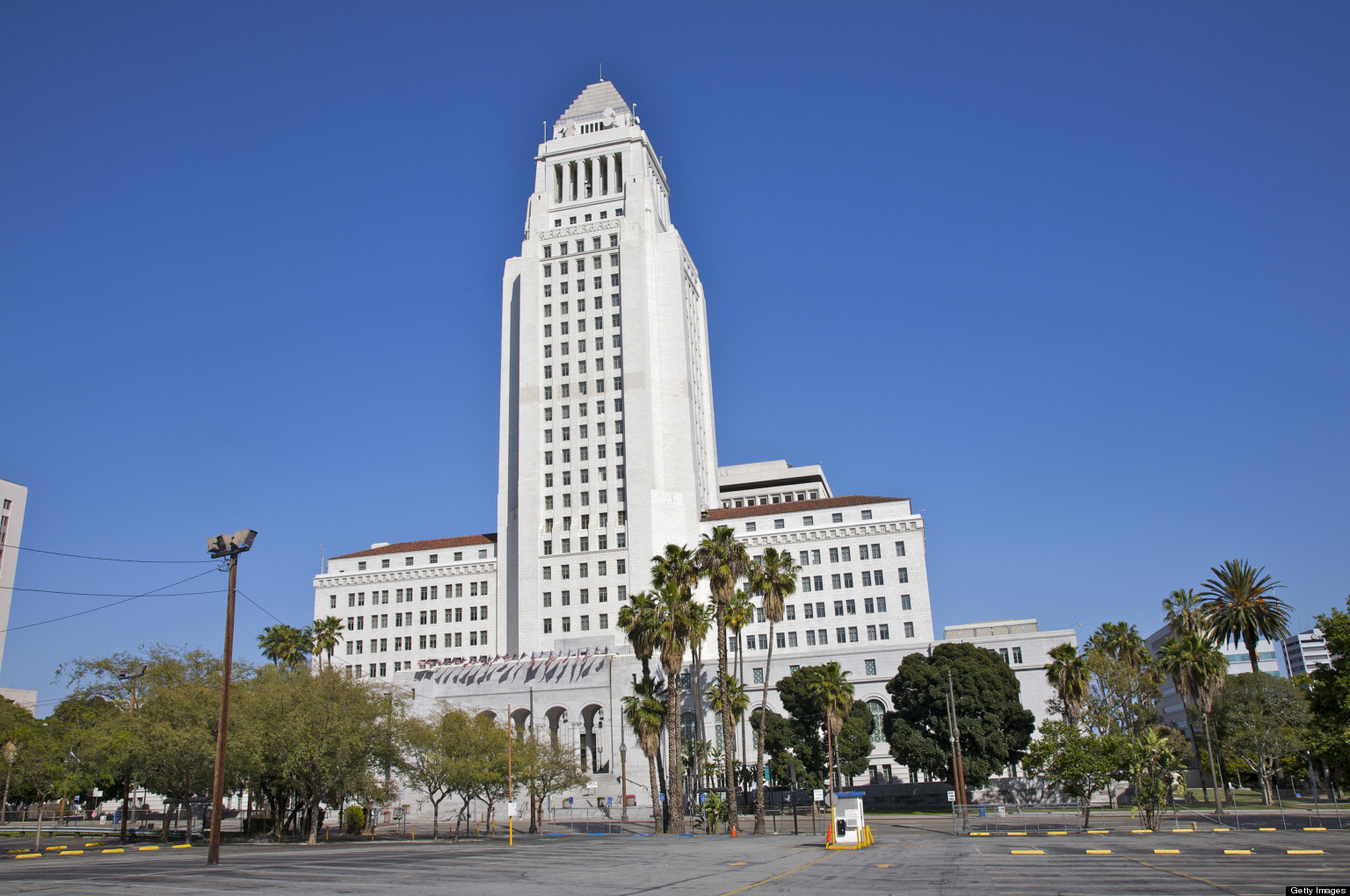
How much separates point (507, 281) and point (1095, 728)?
7760 centimetres

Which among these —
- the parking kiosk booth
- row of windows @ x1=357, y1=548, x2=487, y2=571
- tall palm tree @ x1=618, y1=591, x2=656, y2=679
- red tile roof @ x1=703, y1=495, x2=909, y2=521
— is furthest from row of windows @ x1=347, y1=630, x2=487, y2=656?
the parking kiosk booth

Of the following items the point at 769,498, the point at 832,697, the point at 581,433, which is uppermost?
the point at 581,433

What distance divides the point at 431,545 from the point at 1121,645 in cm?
7260

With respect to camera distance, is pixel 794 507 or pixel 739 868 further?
pixel 794 507

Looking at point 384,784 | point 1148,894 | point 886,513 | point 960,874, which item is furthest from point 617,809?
point 1148,894

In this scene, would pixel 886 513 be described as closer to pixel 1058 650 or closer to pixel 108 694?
pixel 1058 650

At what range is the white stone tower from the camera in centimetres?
9575

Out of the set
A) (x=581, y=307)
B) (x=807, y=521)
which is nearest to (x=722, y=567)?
(x=807, y=521)

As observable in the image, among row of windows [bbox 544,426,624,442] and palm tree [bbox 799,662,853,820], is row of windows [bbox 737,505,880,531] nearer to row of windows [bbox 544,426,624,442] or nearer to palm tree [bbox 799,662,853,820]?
row of windows [bbox 544,426,624,442]

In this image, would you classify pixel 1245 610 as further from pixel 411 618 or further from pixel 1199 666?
pixel 411 618

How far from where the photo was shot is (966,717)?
68812 millimetres

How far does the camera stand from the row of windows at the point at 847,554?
93.6m

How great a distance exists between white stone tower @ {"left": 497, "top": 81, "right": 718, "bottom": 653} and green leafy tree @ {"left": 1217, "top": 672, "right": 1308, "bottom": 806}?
50916 mm

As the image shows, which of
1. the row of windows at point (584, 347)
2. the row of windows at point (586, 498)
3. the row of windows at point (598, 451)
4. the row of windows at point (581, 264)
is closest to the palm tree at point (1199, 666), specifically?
the row of windows at point (586, 498)
